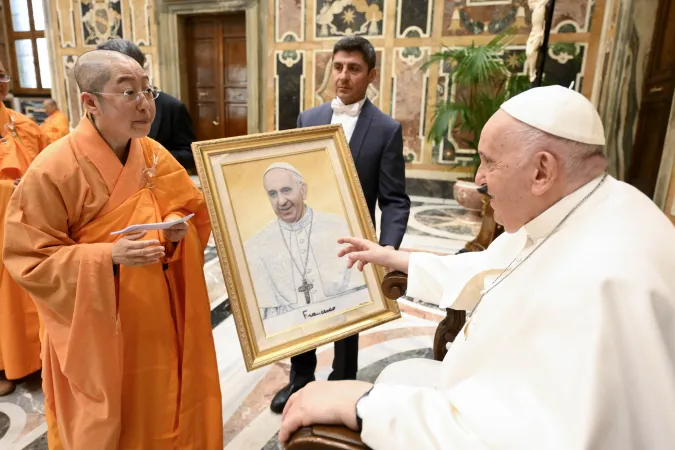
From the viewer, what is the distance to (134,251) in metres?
1.53

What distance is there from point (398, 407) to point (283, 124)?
8.35m

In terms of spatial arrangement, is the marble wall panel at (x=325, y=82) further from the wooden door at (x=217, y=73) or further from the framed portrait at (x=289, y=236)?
the framed portrait at (x=289, y=236)

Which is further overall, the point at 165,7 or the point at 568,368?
the point at 165,7

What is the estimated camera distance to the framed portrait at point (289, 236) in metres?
1.67

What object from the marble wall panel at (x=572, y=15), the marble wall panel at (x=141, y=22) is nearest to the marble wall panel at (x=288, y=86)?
the marble wall panel at (x=141, y=22)

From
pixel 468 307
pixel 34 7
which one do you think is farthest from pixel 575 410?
pixel 34 7

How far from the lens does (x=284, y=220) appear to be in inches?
71.2

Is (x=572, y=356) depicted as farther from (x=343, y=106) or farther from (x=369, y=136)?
(x=343, y=106)

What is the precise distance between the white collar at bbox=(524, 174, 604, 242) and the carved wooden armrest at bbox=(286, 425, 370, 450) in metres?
0.75

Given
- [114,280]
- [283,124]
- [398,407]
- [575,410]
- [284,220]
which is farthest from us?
[283,124]

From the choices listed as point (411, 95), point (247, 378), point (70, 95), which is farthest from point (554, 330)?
point (70, 95)

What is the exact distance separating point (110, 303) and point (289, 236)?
0.70 m

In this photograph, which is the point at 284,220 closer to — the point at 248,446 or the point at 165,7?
the point at 248,446

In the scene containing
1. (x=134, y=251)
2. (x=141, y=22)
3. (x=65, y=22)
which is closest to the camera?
(x=134, y=251)
